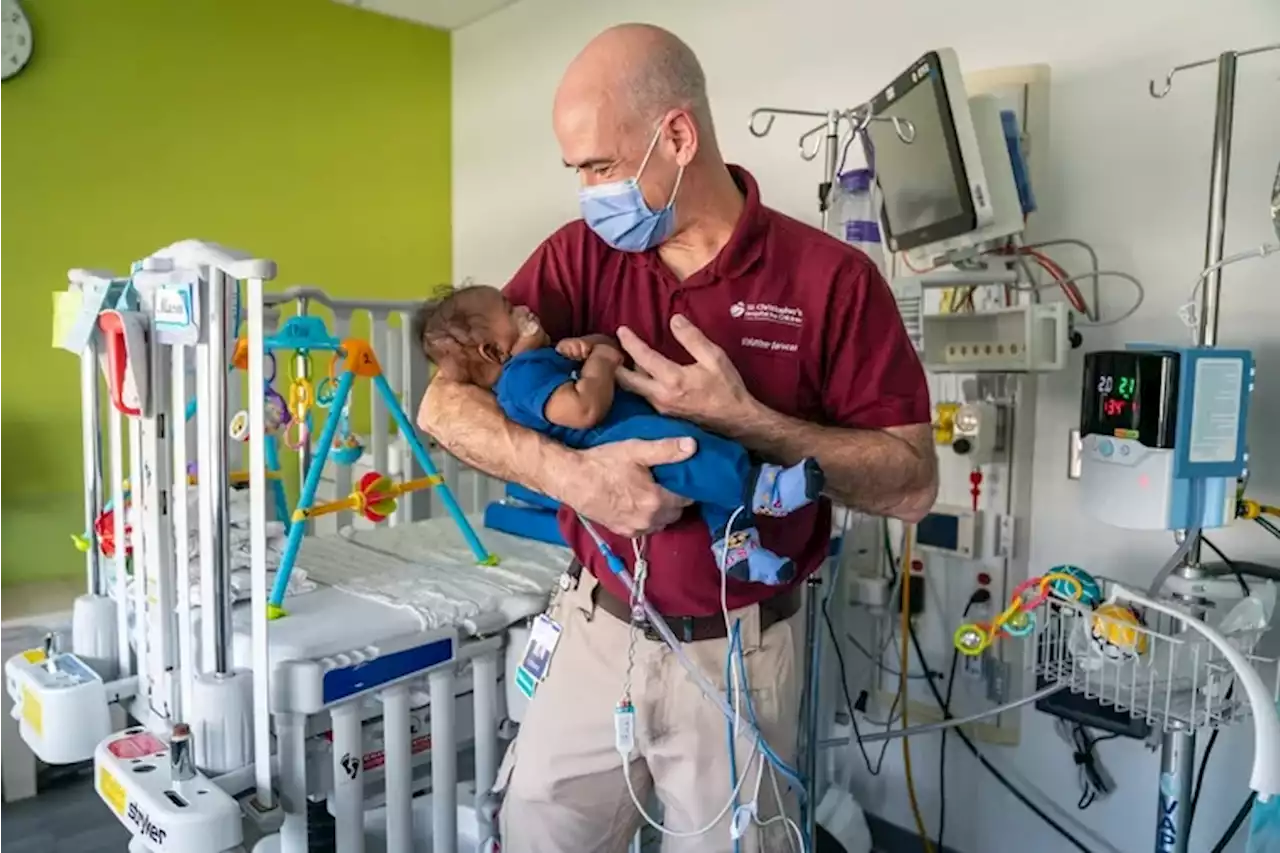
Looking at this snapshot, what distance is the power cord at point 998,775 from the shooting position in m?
2.16

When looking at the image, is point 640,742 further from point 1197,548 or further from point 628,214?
point 1197,548

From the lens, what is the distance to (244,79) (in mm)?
3377

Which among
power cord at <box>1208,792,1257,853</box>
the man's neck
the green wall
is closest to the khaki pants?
the man's neck

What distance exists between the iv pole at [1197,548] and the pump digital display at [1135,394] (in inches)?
6.8

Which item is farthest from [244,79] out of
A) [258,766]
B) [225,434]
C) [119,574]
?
[258,766]

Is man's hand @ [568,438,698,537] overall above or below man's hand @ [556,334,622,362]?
below

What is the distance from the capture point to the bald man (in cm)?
125

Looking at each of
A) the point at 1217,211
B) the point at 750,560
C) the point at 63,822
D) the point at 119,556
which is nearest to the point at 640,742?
the point at 750,560

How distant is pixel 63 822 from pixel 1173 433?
272 centimetres

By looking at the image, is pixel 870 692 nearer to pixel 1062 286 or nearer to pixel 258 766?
pixel 1062 286

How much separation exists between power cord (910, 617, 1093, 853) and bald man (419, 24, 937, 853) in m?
1.05

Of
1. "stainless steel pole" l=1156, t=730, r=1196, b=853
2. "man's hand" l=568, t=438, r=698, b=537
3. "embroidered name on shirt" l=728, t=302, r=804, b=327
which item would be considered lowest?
"stainless steel pole" l=1156, t=730, r=1196, b=853

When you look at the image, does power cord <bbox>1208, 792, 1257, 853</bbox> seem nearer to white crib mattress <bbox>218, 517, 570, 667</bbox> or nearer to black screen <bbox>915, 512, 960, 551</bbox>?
black screen <bbox>915, 512, 960, 551</bbox>

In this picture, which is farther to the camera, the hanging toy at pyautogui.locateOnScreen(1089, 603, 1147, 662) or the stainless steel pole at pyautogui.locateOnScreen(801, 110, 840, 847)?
the stainless steel pole at pyautogui.locateOnScreen(801, 110, 840, 847)
